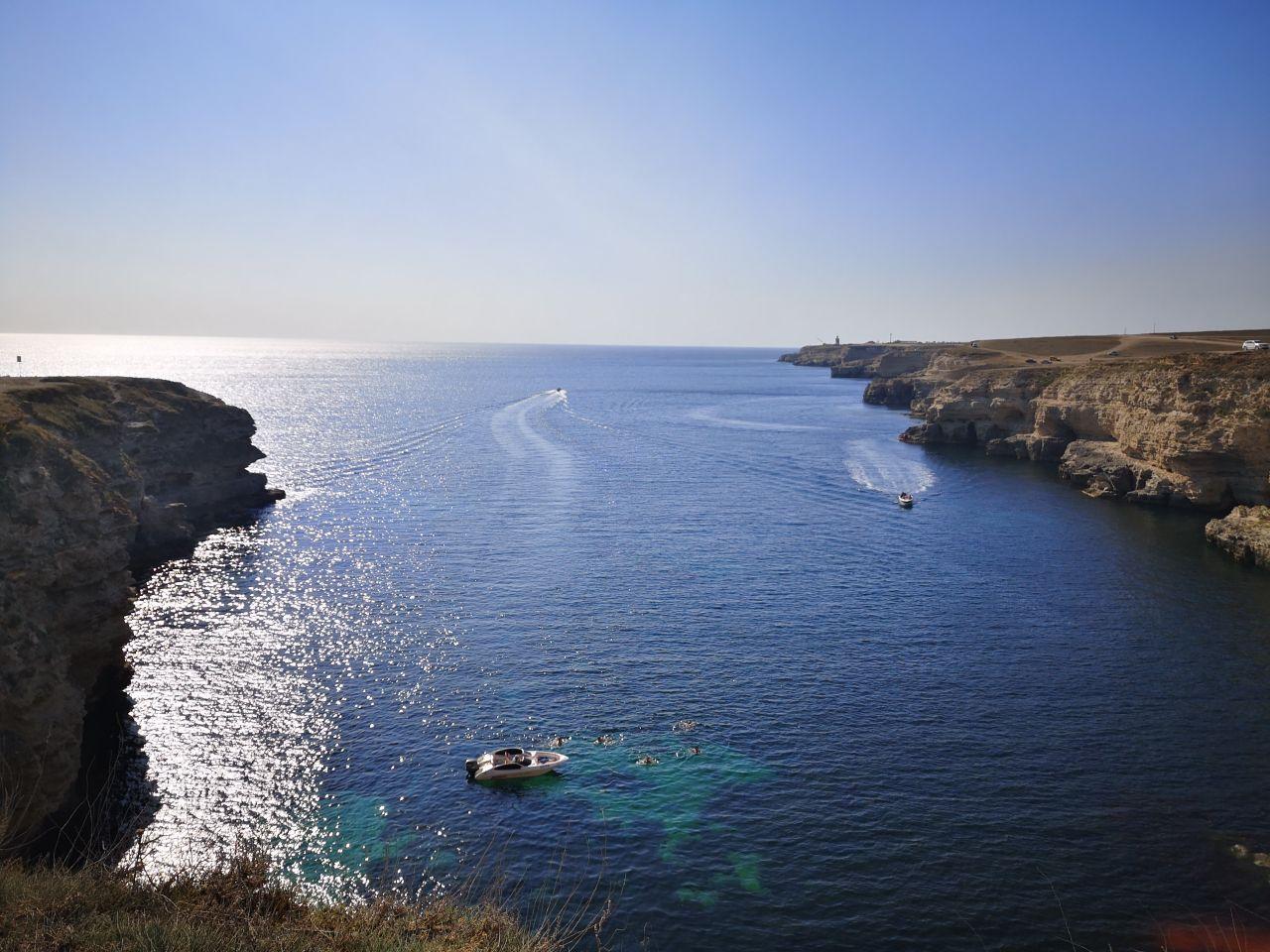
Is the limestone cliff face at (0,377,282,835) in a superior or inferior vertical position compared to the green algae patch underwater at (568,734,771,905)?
superior

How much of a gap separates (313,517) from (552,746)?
5204 centimetres

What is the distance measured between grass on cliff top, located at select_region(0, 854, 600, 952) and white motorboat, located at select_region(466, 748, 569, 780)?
12736 mm

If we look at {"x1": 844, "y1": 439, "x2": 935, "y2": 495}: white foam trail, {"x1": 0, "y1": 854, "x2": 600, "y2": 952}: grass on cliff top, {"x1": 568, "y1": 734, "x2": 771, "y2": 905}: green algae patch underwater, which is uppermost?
{"x1": 844, "y1": 439, "x2": 935, "y2": 495}: white foam trail

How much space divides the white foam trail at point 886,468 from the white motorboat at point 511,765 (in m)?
64.1

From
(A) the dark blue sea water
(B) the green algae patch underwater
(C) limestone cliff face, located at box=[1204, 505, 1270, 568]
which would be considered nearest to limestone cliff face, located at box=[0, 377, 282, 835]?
(A) the dark blue sea water

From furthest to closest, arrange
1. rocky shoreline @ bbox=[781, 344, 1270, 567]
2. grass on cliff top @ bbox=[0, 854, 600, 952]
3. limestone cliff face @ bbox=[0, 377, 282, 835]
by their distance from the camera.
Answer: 1. rocky shoreline @ bbox=[781, 344, 1270, 567]
2. limestone cliff face @ bbox=[0, 377, 282, 835]
3. grass on cliff top @ bbox=[0, 854, 600, 952]

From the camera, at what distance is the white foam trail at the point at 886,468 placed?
91.4 metres

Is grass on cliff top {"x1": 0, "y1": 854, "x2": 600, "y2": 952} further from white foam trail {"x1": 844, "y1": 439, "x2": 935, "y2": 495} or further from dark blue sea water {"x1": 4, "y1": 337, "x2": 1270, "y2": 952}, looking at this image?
white foam trail {"x1": 844, "y1": 439, "x2": 935, "y2": 495}

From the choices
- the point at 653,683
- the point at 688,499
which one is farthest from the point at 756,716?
the point at 688,499

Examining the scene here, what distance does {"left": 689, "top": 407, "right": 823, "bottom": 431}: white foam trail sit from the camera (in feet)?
477

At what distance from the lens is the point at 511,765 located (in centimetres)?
3319

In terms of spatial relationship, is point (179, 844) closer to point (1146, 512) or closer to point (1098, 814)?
point (1098, 814)

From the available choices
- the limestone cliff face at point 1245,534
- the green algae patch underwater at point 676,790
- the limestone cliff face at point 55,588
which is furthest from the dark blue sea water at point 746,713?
the limestone cliff face at point 55,588

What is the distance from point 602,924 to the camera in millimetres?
25188
